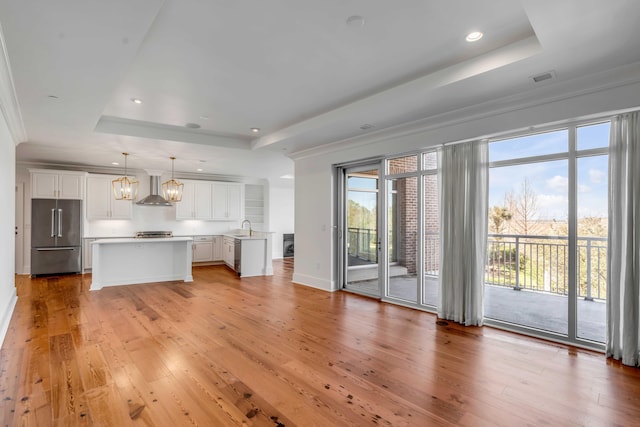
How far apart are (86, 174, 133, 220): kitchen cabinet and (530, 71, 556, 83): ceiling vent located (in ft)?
30.1

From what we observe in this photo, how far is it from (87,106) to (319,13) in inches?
128

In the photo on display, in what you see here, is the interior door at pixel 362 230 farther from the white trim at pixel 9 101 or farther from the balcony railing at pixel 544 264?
the white trim at pixel 9 101

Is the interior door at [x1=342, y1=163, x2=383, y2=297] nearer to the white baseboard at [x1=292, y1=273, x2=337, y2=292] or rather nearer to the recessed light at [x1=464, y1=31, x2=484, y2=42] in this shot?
the white baseboard at [x1=292, y1=273, x2=337, y2=292]

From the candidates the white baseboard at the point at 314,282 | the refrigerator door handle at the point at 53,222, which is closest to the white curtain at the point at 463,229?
the white baseboard at the point at 314,282

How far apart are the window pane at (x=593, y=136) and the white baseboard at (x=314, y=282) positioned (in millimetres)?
4276

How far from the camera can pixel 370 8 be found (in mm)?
2412

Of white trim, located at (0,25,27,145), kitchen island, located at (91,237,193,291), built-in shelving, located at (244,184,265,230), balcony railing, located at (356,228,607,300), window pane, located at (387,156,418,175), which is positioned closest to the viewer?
white trim, located at (0,25,27,145)

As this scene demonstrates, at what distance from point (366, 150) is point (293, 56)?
2.73 m

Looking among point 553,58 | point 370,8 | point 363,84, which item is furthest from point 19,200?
point 553,58

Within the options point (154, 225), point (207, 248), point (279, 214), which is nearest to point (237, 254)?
point (207, 248)

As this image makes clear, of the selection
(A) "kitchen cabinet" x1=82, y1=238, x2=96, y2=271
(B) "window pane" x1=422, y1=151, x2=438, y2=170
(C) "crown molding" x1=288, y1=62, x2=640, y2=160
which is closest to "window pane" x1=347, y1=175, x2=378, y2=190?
(C) "crown molding" x1=288, y1=62, x2=640, y2=160

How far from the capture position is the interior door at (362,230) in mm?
5844

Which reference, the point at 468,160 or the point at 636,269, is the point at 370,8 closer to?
the point at 468,160

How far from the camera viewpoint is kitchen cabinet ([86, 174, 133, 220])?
27.4ft
